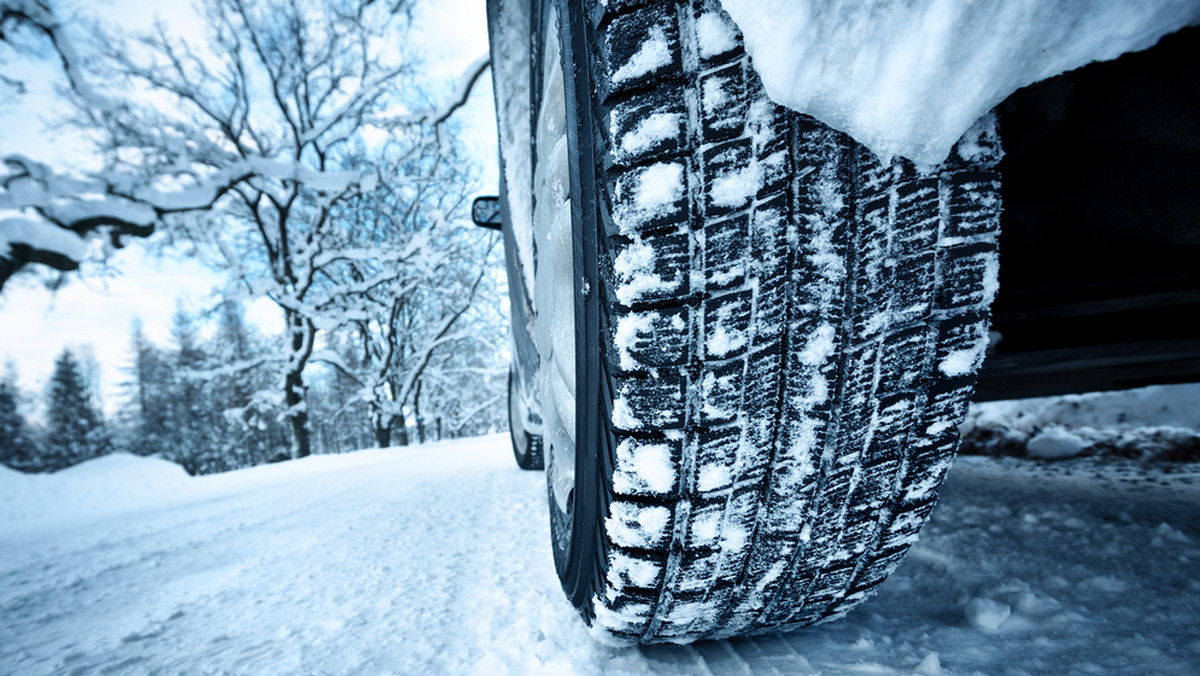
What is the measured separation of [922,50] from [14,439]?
113ft

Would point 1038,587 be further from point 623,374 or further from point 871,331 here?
point 623,374

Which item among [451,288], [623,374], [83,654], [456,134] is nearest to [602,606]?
[623,374]

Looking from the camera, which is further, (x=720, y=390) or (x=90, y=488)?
(x=90, y=488)

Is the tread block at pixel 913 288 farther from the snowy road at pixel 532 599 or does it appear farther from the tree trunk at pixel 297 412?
the tree trunk at pixel 297 412

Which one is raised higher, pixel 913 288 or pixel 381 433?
pixel 913 288

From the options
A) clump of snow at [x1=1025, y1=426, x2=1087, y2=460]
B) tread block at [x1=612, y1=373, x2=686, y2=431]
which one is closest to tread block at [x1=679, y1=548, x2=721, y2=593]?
tread block at [x1=612, y1=373, x2=686, y2=431]

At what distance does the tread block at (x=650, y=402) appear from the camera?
50 cm

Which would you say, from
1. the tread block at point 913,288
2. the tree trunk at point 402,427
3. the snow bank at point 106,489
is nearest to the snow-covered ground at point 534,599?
the tread block at point 913,288

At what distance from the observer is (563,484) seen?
2.49 feet

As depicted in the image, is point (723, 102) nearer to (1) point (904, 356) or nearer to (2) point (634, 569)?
(1) point (904, 356)

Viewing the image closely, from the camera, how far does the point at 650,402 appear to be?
501 millimetres

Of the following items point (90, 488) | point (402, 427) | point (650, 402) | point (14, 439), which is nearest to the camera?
point (650, 402)

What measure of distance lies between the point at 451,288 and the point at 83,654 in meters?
11.0

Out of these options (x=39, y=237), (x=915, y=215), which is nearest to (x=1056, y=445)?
(x=915, y=215)
